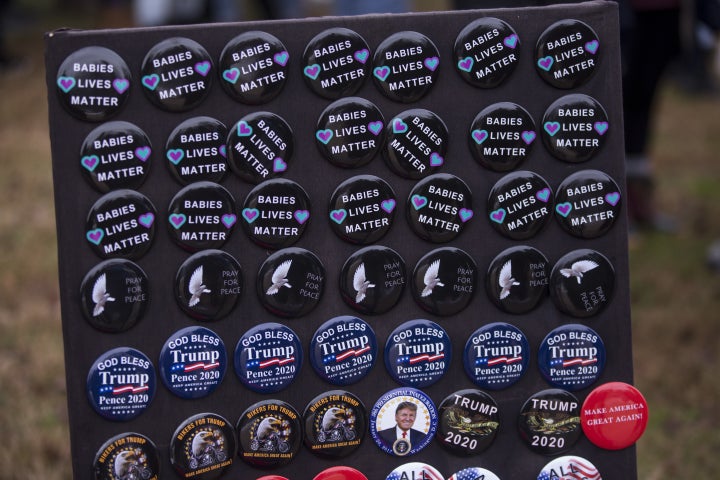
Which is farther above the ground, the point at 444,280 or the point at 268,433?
the point at 444,280

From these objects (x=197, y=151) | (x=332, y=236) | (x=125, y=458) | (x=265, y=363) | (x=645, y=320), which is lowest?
(x=645, y=320)

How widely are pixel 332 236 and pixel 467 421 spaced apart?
0.27 m

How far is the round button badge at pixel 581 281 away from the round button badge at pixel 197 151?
41 centimetres

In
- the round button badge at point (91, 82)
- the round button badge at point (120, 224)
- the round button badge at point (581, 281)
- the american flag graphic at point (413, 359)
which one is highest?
the round button badge at point (91, 82)

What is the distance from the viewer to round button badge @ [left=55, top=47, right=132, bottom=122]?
86 centimetres

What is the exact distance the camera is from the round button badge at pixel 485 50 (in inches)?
35.9

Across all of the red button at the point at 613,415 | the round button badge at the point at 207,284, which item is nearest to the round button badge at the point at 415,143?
the round button badge at the point at 207,284

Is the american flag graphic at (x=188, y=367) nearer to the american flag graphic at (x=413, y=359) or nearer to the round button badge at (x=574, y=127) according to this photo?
the american flag graphic at (x=413, y=359)

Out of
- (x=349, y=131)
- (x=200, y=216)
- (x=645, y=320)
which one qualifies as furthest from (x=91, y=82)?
(x=645, y=320)

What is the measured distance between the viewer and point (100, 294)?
88cm

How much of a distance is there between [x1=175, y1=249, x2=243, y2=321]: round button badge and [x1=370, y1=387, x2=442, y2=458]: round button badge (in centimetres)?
22

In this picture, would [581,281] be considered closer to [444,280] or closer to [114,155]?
[444,280]

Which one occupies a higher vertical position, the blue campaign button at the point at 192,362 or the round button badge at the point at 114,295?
the round button badge at the point at 114,295

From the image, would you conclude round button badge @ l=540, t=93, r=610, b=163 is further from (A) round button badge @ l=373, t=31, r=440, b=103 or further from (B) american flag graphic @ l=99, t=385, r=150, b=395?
(B) american flag graphic @ l=99, t=385, r=150, b=395
